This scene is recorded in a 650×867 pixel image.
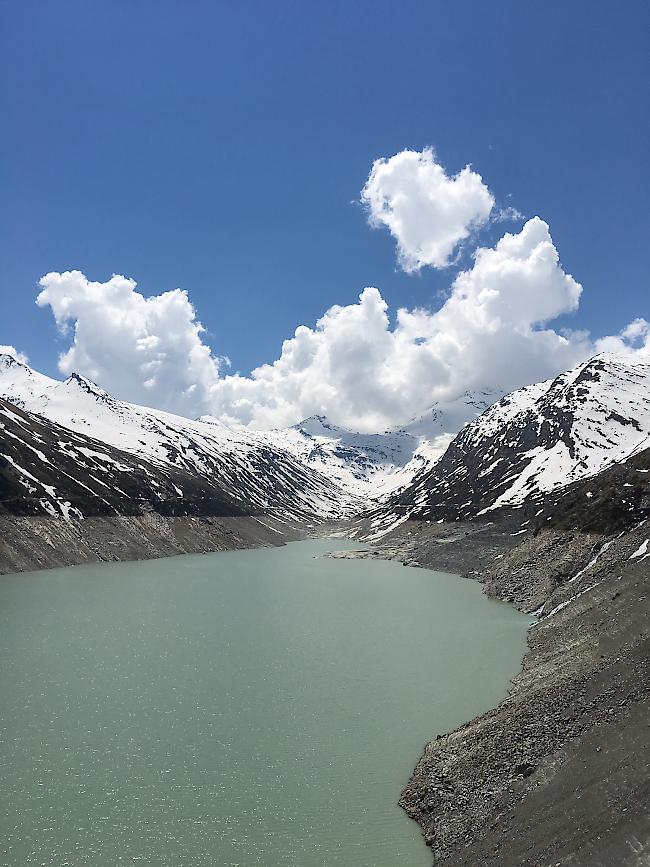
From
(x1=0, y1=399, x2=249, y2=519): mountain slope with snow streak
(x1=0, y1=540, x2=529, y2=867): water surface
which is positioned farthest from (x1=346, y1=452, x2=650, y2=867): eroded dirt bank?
(x1=0, y1=399, x2=249, y2=519): mountain slope with snow streak

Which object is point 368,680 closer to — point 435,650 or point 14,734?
point 435,650

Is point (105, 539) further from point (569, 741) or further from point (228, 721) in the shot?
point (569, 741)

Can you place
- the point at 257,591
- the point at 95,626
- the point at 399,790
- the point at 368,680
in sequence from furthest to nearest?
the point at 257,591 → the point at 95,626 → the point at 368,680 → the point at 399,790

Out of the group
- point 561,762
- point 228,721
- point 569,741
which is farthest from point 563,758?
point 228,721

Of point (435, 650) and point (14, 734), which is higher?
point (14, 734)

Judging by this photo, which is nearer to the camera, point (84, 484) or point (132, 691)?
point (132, 691)

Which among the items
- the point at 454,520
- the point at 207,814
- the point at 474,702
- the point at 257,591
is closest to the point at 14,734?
the point at 207,814
